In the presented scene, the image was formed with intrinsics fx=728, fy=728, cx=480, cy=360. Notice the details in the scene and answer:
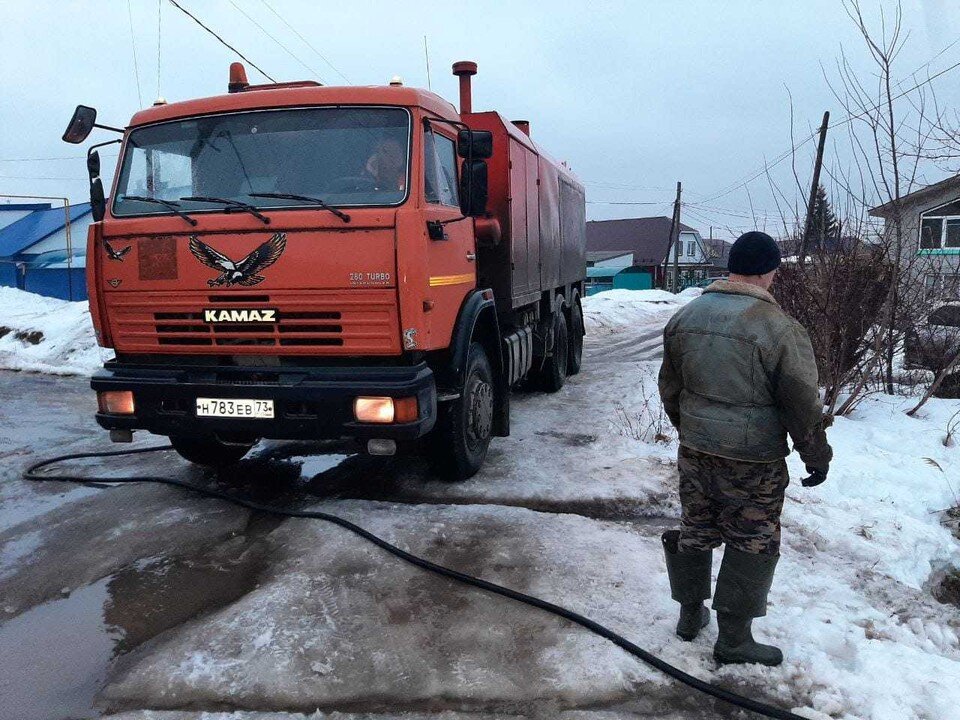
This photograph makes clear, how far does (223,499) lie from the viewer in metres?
5.30

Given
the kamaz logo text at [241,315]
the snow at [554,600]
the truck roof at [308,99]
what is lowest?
the snow at [554,600]

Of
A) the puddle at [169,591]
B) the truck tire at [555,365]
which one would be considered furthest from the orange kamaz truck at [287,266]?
the truck tire at [555,365]

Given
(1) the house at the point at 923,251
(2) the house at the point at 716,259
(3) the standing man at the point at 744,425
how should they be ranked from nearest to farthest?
(3) the standing man at the point at 744,425, (1) the house at the point at 923,251, (2) the house at the point at 716,259

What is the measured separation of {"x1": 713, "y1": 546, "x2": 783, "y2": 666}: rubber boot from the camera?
122 inches

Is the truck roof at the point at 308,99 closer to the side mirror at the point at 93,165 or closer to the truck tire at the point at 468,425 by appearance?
the side mirror at the point at 93,165

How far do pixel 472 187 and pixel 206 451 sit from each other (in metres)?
3.12

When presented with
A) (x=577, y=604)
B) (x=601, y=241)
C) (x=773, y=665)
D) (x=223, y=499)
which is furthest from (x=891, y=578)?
(x=601, y=241)

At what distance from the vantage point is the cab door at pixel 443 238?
4680 millimetres

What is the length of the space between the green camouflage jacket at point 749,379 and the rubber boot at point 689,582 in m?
0.51

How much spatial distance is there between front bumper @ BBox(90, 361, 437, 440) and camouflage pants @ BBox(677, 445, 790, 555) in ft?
6.08

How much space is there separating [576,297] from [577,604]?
322 inches

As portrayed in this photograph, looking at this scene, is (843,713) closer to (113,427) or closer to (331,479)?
(331,479)

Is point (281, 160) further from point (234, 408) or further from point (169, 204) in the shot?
point (234, 408)

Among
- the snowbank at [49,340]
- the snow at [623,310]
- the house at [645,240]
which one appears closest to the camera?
the snowbank at [49,340]
